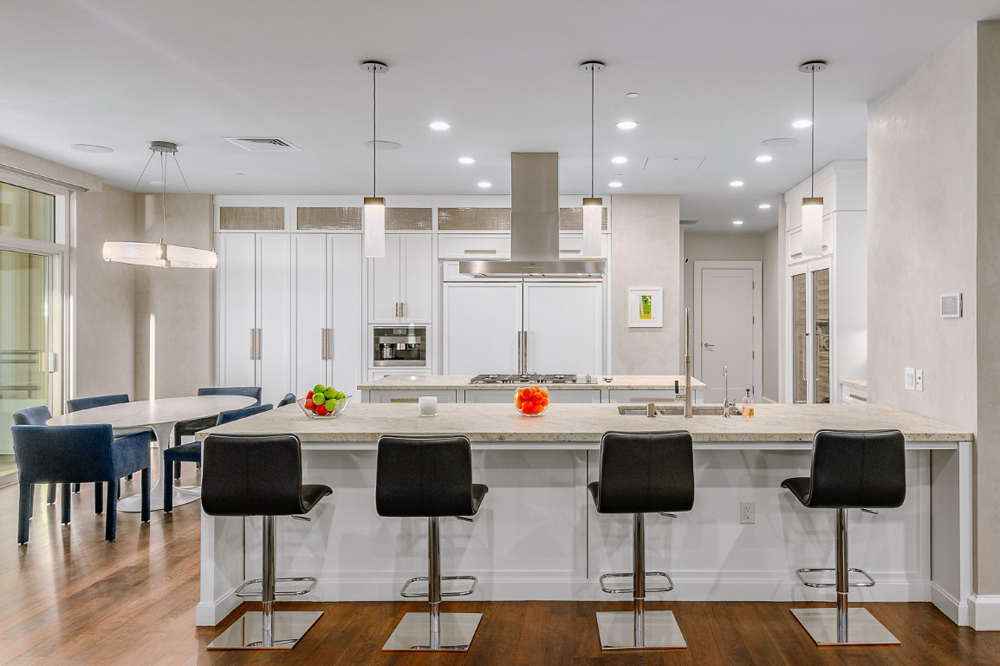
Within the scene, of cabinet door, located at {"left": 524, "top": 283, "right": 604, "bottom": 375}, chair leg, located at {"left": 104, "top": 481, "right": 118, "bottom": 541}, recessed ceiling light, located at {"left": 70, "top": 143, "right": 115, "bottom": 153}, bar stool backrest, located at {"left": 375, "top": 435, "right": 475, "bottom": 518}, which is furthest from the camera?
cabinet door, located at {"left": 524, "top": 283, "right": 604, "bottom": 375}

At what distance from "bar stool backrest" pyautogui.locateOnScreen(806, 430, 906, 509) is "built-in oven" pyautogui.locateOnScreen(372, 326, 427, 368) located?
4.91 metres

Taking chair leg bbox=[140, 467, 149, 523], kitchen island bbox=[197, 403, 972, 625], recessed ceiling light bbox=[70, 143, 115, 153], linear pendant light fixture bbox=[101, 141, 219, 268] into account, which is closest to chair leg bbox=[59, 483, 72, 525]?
chair leg bbox=[140, 467, 149, 523]

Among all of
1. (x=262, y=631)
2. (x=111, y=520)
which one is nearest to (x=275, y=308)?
(x=111, y=520)

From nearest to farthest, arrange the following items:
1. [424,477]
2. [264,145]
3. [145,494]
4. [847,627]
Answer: [424,477], [847,627], [145,494], [264,145]

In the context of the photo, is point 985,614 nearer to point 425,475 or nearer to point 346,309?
point 425,475

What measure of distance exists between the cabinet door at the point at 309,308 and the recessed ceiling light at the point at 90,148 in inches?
82.3

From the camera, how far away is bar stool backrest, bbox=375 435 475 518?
2621 millimetres

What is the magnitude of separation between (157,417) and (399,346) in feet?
9.45

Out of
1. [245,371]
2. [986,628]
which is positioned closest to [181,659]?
[986,628]

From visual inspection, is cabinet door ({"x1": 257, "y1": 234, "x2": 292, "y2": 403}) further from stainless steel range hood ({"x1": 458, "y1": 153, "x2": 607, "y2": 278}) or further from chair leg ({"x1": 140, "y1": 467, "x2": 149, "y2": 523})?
stainless steel range hood ({"x1": 458, "y1": 153, "x2": 607, "y2": 278})

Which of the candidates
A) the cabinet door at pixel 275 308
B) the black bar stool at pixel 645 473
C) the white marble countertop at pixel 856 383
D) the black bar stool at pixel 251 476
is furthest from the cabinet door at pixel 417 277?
the black bar stool at pixel 645 473

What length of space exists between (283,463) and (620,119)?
→ 10.4ft

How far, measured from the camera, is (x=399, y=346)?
7.14 metres

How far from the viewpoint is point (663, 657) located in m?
2.68
